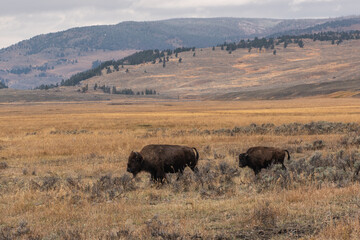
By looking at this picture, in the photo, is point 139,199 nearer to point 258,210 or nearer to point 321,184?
point 258,210

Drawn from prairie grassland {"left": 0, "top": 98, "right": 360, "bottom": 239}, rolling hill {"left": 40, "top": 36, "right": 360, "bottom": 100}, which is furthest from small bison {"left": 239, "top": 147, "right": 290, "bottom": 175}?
rolling hill {"left": 40, "top": 36, "right": 360, "bottom": 100}

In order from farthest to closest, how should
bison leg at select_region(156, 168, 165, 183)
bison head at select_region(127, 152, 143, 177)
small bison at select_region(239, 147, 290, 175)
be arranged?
small bison at select_region(239, 147, 290, 175), bison leg at select_region(156, 168, 165, 183), bison head at select_region(127, 152, 143, 177)

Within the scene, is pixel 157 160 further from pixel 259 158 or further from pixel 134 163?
pixel 259 158

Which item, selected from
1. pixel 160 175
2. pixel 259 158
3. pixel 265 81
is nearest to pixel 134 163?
pixel 160 175

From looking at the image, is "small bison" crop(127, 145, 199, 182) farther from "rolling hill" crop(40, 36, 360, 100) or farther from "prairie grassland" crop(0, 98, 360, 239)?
"rolling hill" crop(40, 36, 360, 100)

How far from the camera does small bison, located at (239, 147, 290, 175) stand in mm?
12477

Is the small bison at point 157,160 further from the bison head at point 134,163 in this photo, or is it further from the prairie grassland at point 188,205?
the prairie grassland at point 188,205

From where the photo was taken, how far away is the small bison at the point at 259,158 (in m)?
12.5

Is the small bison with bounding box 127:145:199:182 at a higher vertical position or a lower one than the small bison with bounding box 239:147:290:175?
higher

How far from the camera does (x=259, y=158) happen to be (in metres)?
12.5

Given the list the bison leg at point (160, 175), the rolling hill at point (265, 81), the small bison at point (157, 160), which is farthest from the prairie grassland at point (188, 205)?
the rolling hill at point (265, 81)

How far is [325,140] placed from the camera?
2172 cm

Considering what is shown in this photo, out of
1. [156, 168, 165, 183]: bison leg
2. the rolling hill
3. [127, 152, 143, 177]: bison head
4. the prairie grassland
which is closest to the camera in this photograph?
the prairie grassland

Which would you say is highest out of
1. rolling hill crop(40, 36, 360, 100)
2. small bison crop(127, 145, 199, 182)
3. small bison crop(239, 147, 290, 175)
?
small bison crop(127, 145, 199, 182)
